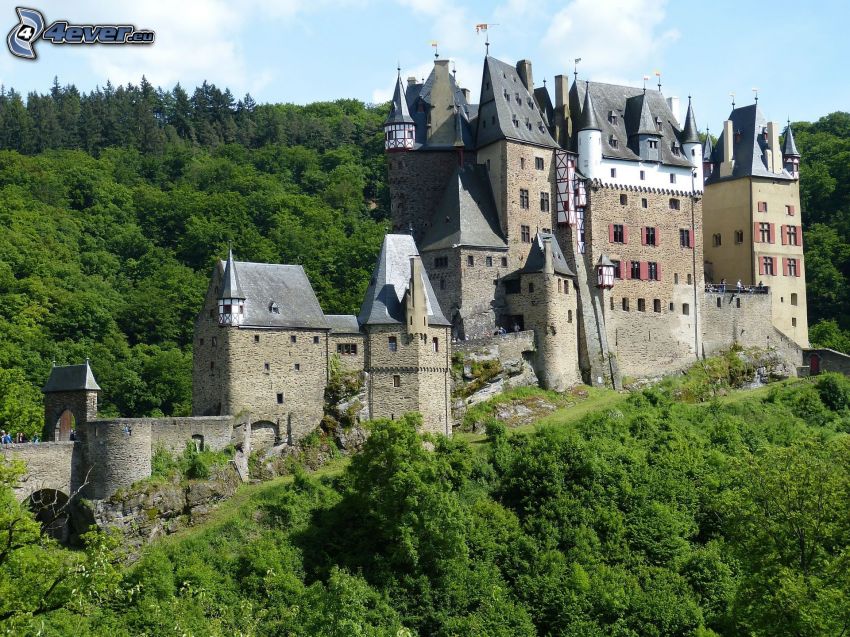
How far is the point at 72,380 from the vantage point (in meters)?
52.1

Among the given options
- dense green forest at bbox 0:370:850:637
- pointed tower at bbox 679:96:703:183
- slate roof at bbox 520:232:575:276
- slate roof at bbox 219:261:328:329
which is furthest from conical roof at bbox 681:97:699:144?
slate roof at bbox 219:261:328:329

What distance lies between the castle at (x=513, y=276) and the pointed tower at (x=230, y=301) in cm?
8

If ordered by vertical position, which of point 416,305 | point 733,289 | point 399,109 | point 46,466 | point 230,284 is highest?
point 399,109

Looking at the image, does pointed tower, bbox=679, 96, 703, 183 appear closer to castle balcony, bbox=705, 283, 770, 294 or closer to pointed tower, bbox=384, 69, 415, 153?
castle balcony, bbox=705, 283, 770, 294

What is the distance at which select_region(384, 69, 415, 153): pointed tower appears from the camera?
64.3 meters

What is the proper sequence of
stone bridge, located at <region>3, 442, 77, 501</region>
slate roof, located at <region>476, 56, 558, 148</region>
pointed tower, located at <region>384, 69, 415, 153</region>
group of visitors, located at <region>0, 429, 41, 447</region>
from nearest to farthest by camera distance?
stone bridge, located at <region>3, 442, 77, 501</region>
group of visitors, located at <region>0, 429, 41, 447</region>
slate roof, located at <region>476, 56, 558, 148</region>
pointed tower, located at <region>384, 69, 415, 153</region>

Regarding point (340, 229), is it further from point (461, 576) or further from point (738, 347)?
point (461, 576)

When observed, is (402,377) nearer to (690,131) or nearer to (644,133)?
(644,133)

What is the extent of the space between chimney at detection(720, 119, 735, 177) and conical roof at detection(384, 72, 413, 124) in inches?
695

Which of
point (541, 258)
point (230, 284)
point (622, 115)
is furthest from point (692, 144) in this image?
point (230, 284)

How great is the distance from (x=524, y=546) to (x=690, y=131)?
2800 centimetres

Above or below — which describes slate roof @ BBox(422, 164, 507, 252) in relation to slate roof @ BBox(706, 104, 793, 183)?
below

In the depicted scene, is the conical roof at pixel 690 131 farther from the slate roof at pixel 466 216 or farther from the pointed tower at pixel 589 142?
the slate roof at pixel 466 216

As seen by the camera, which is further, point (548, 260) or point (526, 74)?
point (526, 74)
